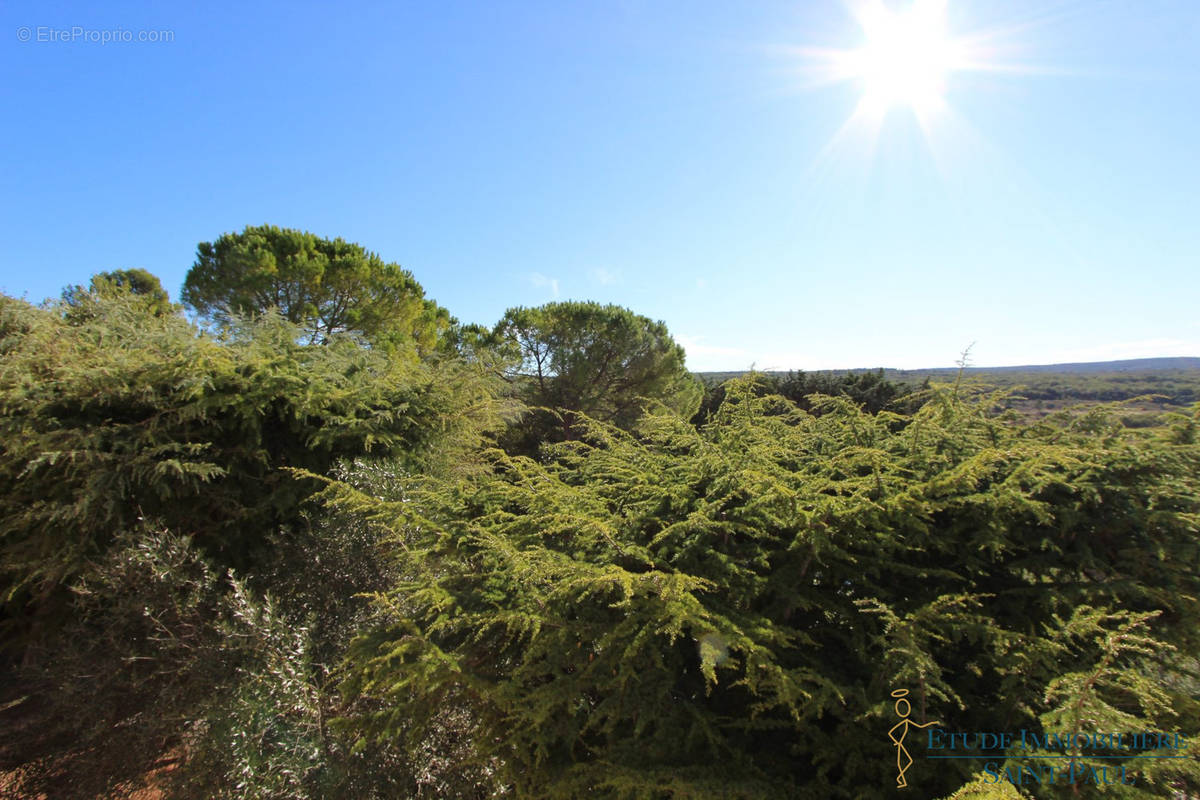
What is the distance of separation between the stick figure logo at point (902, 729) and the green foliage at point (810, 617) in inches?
1.8

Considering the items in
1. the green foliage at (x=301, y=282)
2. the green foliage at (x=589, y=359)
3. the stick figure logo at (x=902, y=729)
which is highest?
the green foliage at (x=301, y=282)

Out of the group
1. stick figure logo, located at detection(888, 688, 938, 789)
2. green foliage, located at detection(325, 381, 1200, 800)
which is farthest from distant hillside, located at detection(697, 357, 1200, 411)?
stick figure logo, located at detection(888, 688, 938, 789)

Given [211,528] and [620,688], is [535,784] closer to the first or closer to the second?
[620,688]

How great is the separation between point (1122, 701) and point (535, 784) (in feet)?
8.64

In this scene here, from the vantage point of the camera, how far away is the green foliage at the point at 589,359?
15.7 m

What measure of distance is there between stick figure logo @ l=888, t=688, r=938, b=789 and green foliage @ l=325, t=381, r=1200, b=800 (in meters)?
0.04

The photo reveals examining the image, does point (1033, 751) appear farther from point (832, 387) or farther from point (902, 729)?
point (832, 387)

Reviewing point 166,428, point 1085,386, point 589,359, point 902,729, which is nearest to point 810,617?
point 902,729

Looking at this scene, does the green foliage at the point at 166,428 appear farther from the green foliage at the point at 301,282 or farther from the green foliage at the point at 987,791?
the green foliage at the point at 301,282

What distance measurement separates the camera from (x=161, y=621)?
12.7 feet

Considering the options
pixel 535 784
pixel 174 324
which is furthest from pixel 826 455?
pixel 174 324

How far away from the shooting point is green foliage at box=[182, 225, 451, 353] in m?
12.1

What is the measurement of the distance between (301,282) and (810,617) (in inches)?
548

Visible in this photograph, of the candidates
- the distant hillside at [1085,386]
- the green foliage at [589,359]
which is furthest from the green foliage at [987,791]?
the green foliage at [589,359]
